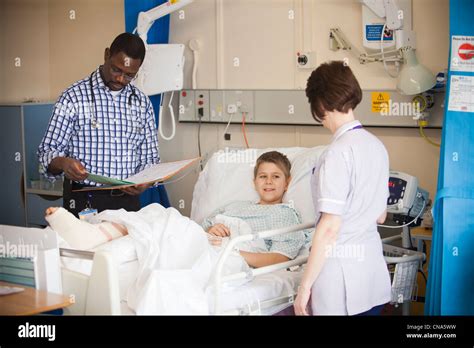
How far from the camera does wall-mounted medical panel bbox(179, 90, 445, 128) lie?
3.57 meters

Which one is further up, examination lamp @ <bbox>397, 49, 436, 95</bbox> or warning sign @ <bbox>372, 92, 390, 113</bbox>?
examination lamp @ <bbox>397, 49, 436, 95</bbox>

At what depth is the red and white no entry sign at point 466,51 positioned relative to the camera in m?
2.73

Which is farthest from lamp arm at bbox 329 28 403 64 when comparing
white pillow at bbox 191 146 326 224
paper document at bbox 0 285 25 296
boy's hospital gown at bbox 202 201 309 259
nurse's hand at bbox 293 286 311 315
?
paper document at bbox 0 285 25 296

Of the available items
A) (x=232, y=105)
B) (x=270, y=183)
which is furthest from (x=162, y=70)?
(x=270, y=183)

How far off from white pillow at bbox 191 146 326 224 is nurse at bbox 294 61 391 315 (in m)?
0.70

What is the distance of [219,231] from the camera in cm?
297

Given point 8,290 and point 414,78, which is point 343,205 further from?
point 414,78

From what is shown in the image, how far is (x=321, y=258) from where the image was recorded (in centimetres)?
231

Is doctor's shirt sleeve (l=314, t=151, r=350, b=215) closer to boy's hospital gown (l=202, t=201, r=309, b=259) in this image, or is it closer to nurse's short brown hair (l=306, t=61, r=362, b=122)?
nurse's short brown hair (l=306, t=61, r=362, b=122)

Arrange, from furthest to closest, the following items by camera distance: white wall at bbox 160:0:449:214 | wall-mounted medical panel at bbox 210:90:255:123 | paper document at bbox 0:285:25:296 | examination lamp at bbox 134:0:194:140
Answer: wall-mounted medical panel at bbox 210:90:255:123, examination lamp at bbox 134:0:194:140, white wall at bbox 160:0:449:214, paper document at bbox 0:285:25:296

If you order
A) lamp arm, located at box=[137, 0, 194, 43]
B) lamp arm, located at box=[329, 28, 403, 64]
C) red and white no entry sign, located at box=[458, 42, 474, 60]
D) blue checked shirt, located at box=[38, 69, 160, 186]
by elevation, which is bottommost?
blue checked shirt, located at box=[38, 69, 160, 186]

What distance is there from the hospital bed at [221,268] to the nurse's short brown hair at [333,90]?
1.66ft

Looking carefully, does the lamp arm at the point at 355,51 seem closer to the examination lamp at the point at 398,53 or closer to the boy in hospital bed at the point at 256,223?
the examination lamp at the point at 398,53

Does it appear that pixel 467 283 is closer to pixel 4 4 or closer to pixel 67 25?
pixel 67 25
